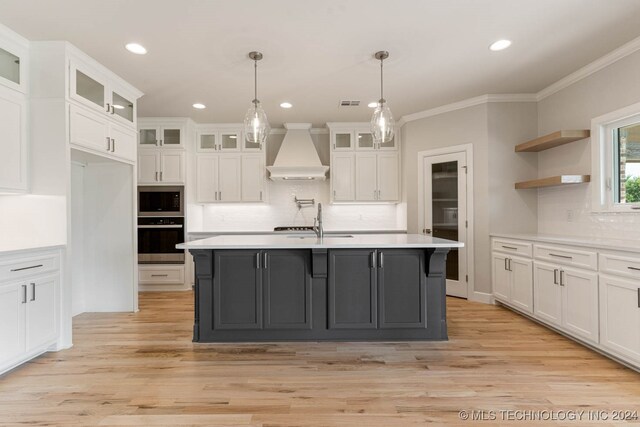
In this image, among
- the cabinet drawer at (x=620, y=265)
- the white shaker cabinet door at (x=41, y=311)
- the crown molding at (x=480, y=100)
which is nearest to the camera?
the cabinet drawer at (x=620, y=265)

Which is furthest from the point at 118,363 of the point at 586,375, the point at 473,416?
the point at 586,375

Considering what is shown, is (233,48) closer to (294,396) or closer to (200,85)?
(200,85)

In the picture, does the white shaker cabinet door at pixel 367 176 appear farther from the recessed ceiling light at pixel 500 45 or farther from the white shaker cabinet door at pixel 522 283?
the recessed ceiling light at pixel 500 45

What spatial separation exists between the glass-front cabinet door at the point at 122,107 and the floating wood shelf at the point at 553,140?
4.77 m

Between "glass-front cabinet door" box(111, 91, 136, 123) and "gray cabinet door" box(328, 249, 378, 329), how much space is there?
2895 mm

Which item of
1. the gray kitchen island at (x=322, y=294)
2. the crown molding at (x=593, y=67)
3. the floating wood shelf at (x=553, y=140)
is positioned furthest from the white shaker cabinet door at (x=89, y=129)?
the crown molding at (x=593, y=67)

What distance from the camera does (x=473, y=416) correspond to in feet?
6.31

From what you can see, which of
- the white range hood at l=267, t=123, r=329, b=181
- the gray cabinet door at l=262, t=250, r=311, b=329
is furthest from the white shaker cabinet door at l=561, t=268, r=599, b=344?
the white range hood at l=267, t=123, r=329, b=181

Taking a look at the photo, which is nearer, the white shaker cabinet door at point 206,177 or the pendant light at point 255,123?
the pendant light at point 255,123

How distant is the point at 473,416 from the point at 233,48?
3.37m

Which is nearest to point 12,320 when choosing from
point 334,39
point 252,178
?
point 334,39

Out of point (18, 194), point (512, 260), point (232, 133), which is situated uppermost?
point (232, 133)

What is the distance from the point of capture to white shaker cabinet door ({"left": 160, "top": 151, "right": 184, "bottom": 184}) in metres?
5.21

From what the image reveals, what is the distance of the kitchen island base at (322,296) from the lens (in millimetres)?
3002
